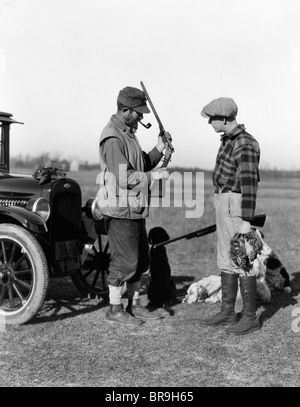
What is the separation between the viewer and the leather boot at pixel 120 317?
16.8 feet

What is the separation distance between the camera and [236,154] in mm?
4734

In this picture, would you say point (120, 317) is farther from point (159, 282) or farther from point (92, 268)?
point (92, 268)

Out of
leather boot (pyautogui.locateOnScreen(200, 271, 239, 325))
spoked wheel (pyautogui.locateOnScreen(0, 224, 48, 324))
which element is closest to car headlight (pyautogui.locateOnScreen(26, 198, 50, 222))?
spoked wheel (pyautogui.locateOnScreen(0, 224, 48, 324))

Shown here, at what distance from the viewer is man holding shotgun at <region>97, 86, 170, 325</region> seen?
491 centimetres

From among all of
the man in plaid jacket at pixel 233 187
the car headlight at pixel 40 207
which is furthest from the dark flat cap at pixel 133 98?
the car headlight at pixel 40 207

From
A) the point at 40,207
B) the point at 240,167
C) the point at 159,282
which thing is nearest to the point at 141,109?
the point at 240,167

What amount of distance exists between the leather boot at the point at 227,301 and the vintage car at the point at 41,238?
1.55 m

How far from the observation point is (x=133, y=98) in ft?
16.4

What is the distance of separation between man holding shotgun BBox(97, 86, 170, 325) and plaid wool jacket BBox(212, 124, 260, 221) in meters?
0.52

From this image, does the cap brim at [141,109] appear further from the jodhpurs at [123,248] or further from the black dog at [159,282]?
the black dog at [159,282]

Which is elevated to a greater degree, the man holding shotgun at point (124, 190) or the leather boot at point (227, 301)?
the man holding shotgun at point (124, 190)

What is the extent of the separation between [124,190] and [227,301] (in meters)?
1.40

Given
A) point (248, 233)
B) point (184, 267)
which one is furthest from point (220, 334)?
point (184, 267)

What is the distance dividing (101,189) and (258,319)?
191 cm
